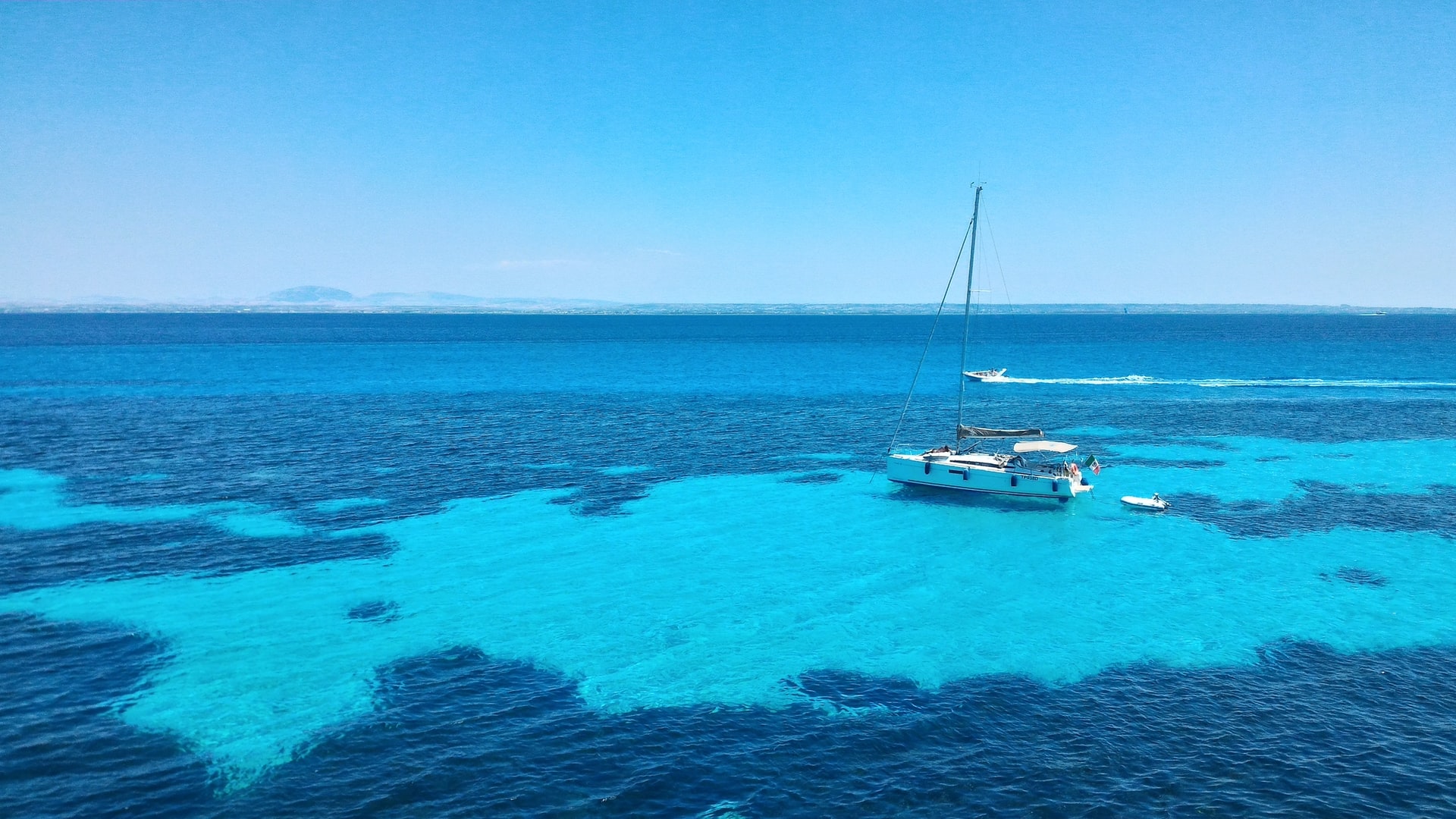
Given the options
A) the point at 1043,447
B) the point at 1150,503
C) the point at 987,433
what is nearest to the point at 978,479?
the point at 1043,447

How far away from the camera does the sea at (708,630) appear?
24.3 m

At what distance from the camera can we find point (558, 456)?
70.8 m

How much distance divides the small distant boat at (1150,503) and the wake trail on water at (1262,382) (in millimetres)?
82833

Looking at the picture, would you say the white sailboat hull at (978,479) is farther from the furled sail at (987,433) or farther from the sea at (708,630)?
the furled sail at (987,433)

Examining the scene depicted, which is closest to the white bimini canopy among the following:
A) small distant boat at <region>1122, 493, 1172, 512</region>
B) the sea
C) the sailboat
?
the sailboat

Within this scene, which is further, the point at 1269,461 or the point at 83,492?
the point at 1269,461

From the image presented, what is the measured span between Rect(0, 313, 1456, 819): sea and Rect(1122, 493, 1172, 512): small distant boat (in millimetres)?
921

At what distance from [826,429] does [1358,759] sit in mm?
62450

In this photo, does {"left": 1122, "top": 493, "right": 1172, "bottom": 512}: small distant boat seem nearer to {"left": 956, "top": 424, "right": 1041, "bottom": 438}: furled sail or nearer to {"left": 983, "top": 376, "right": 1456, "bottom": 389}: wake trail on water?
{"left": 956, "top": 424, "right": 1041, "bottom": 438}: furled sail

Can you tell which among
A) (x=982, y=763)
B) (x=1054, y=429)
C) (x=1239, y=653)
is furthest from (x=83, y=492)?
(x=1054, y=429)

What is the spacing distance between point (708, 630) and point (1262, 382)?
13042 centimetres

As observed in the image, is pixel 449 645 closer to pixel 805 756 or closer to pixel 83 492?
pixel 805 756

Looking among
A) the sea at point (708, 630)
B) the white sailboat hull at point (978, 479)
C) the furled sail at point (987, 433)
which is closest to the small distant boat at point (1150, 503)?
the sea at point (708, 630)

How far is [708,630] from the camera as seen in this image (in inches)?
1398
